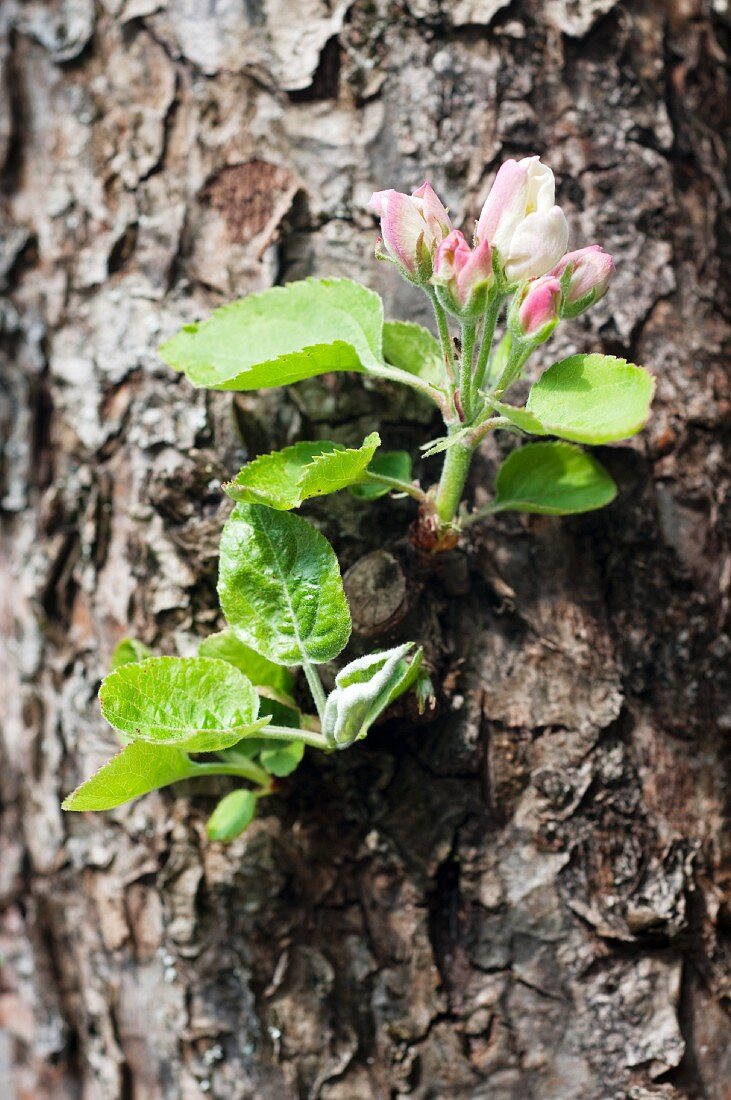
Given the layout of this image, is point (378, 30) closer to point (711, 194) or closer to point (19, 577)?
point (711, 194)

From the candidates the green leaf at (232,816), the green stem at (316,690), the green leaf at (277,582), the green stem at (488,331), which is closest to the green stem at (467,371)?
the green stem at (488,331)

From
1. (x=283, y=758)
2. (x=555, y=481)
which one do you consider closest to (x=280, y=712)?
(x=283, y=758)

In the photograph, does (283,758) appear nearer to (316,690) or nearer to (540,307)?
(316,690)

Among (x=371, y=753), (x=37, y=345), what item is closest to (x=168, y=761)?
(x=371, y=753)

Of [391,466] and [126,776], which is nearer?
[126,776]

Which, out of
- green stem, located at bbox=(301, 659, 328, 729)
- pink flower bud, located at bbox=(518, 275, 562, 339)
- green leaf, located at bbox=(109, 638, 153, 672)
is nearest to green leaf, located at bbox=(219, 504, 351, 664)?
green stem, located at bbox=(301, 659, 328, 729)

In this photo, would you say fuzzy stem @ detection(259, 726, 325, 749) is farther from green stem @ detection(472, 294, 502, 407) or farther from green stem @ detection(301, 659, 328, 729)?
green stem @ detection(472, 294, 502, 407)

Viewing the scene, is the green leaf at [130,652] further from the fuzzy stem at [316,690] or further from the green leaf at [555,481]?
the green leaf at [555,481]
